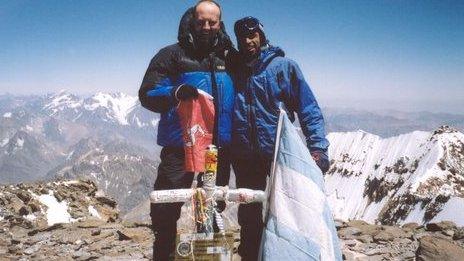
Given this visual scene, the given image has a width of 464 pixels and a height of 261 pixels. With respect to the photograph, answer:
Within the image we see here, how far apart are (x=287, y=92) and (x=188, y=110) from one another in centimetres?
167

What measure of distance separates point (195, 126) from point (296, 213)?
2.19m

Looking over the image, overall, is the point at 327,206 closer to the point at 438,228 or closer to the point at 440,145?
the point at 438,228

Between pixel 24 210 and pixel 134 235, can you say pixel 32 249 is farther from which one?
pixel 24 210

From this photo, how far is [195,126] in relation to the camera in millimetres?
5980

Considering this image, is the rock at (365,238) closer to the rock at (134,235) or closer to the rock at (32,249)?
the rock at (134,235)

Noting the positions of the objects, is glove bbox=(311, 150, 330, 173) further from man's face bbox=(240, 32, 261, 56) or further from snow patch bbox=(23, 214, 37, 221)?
snow patch bbox=(23, 214, 37, 221)

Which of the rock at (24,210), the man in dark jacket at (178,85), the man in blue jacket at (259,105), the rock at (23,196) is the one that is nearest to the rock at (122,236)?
the man in dark jacket at (178,85)

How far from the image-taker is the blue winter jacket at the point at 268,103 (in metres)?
6.38

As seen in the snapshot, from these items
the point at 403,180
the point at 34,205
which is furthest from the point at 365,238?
the point at 403,180

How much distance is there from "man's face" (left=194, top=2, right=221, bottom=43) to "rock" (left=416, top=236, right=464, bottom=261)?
652 centimetres

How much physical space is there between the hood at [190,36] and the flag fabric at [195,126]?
2.95 ft

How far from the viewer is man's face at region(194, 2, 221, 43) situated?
611cm

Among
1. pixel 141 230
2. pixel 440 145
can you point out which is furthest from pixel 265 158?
pixel 440 145

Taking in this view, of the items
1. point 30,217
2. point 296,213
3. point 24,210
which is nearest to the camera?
point 296,213
